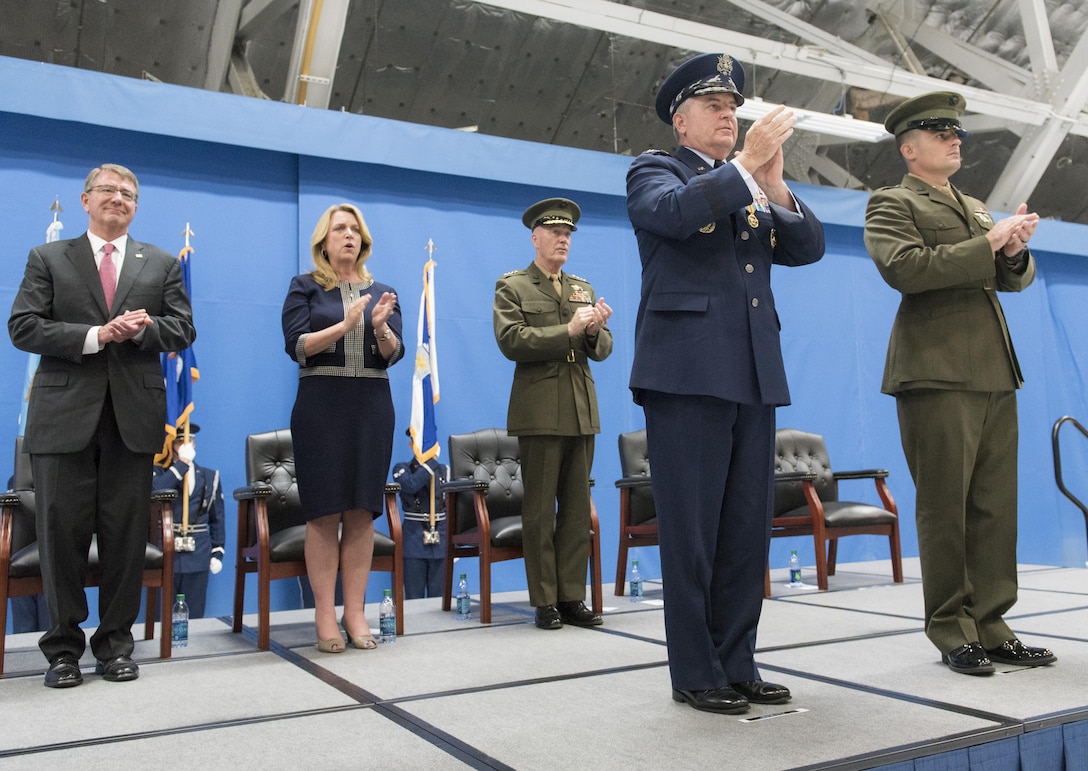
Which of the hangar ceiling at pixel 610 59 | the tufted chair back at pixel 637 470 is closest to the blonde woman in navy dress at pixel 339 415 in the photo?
the tufted chair back at pixel 637 470

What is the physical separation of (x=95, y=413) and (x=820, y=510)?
3.29m

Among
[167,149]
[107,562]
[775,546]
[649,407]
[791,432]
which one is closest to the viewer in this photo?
[649,407]

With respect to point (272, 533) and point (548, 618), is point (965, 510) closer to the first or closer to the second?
point (548, 618)

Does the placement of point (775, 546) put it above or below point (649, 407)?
below

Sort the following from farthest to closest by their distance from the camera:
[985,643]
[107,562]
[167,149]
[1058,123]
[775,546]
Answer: [1058,123] < [775,546] < [167,149] < [107,562] < [985,643]

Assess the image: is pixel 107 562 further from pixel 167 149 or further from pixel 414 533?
pixel 167 149

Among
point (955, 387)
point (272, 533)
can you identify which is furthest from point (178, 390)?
point (955, 387)

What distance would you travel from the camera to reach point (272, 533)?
12.9 ft

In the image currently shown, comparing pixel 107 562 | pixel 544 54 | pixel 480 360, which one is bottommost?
pixel 107 562

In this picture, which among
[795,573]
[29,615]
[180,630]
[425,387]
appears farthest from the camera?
[425,387]

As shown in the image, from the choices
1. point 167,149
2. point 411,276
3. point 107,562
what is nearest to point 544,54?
point 411,276

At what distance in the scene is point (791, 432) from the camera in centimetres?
546

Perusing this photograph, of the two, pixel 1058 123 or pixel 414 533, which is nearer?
pixel 414 533

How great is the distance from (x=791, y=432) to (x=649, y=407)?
134 inches
